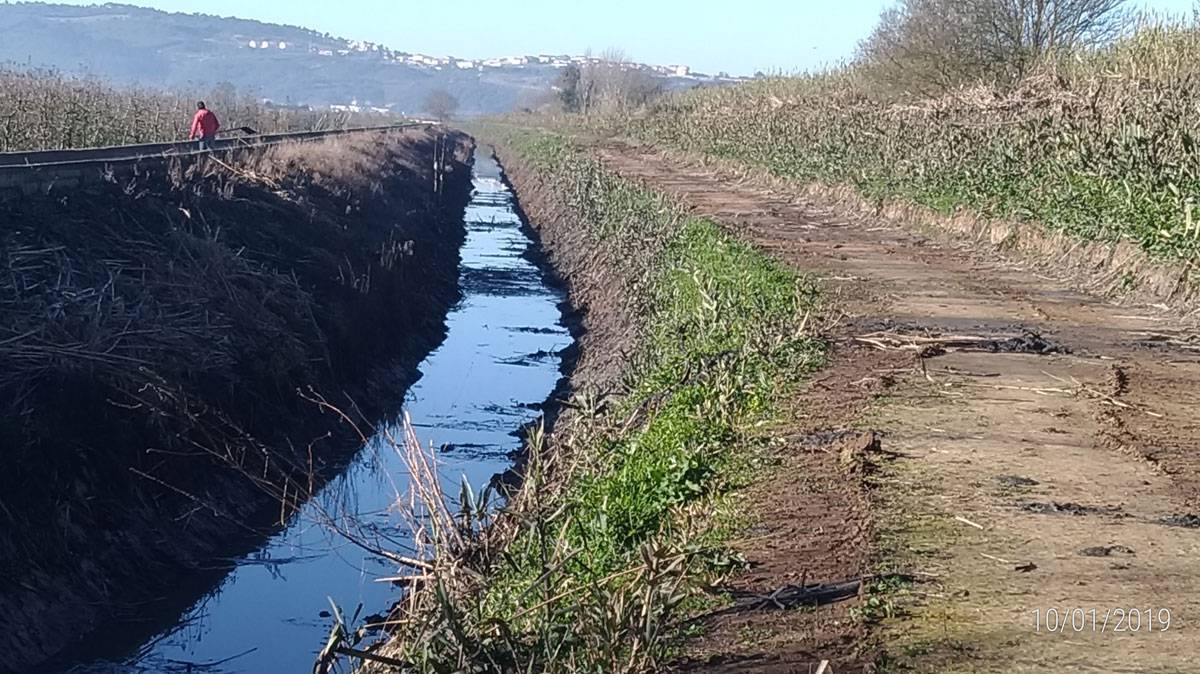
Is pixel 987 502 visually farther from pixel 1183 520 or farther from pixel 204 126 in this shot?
pixel 204 126

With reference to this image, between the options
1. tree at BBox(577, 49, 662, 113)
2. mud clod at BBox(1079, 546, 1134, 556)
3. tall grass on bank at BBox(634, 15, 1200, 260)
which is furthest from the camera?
tree at BBox(577, 49, 662, 113)

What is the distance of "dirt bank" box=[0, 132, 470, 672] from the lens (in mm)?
9742

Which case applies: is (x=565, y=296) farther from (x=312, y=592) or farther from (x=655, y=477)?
(x=655, y=477)

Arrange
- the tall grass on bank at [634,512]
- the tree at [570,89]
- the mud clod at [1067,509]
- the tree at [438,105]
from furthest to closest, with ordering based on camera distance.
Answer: the tree at [438,105] → the tree at [570,89] → the mud clod at [1067,509] → the tall grass on bank at [634,512]

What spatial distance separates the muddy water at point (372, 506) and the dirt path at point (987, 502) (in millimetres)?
2177

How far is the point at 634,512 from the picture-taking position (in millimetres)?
7227

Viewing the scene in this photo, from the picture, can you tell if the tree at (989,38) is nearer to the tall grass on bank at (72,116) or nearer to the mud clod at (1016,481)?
the tall grass on bank at (72,116)

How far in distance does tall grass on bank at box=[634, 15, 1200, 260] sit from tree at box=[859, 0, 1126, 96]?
40.5 inches

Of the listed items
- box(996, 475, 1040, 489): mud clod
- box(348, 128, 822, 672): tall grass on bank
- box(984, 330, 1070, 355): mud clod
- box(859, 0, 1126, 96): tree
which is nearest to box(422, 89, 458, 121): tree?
box(859, 0, 1126, 96): tree

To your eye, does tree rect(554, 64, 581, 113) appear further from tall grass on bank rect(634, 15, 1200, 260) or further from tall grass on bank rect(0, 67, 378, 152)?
tall grass on bank rect(634, 15, 1200, 260)

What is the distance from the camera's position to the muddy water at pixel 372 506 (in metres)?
9.47
